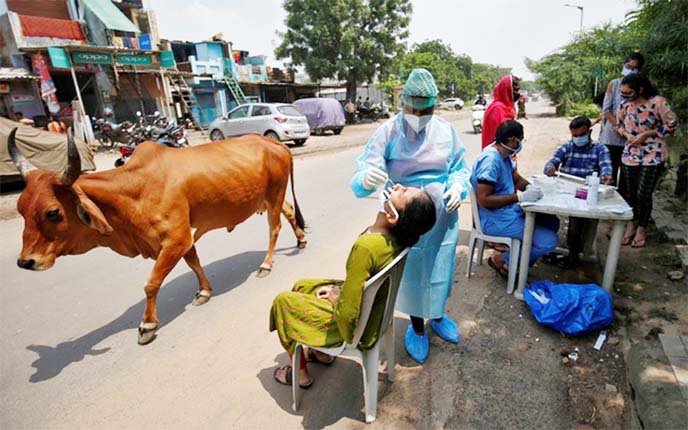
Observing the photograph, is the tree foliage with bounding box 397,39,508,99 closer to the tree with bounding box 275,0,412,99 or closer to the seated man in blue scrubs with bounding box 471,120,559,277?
the tree with bounding box 275,0,412,99

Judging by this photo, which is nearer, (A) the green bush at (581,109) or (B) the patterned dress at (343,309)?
(B) the patterned dress at (343,309)

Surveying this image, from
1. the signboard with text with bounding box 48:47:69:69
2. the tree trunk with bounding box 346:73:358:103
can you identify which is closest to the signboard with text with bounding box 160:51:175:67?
the signboard with text with bounding box 48:47:69:69

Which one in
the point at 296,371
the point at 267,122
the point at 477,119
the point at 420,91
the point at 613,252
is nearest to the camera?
the point at 296,371

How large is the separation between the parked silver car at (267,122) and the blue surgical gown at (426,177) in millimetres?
11171

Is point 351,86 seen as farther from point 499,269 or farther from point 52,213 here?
point 52,213

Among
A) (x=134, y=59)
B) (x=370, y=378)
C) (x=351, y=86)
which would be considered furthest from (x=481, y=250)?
(x=351, y=86)

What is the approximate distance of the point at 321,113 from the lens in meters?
18.0

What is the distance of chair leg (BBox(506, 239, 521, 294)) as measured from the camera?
3410 mm

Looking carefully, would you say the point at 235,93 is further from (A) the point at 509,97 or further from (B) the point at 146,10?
(A) the point at 509,97

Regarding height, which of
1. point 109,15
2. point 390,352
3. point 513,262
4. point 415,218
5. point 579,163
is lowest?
point 390,352

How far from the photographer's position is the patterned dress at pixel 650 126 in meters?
3.83

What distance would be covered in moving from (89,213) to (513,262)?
10.9 ft

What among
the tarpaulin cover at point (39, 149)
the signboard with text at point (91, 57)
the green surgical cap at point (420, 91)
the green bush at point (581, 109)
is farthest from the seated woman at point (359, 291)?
the green bush at point (581, 109)

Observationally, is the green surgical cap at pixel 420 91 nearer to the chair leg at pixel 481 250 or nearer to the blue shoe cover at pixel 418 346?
the blue shoe cover at pixel 418 346
